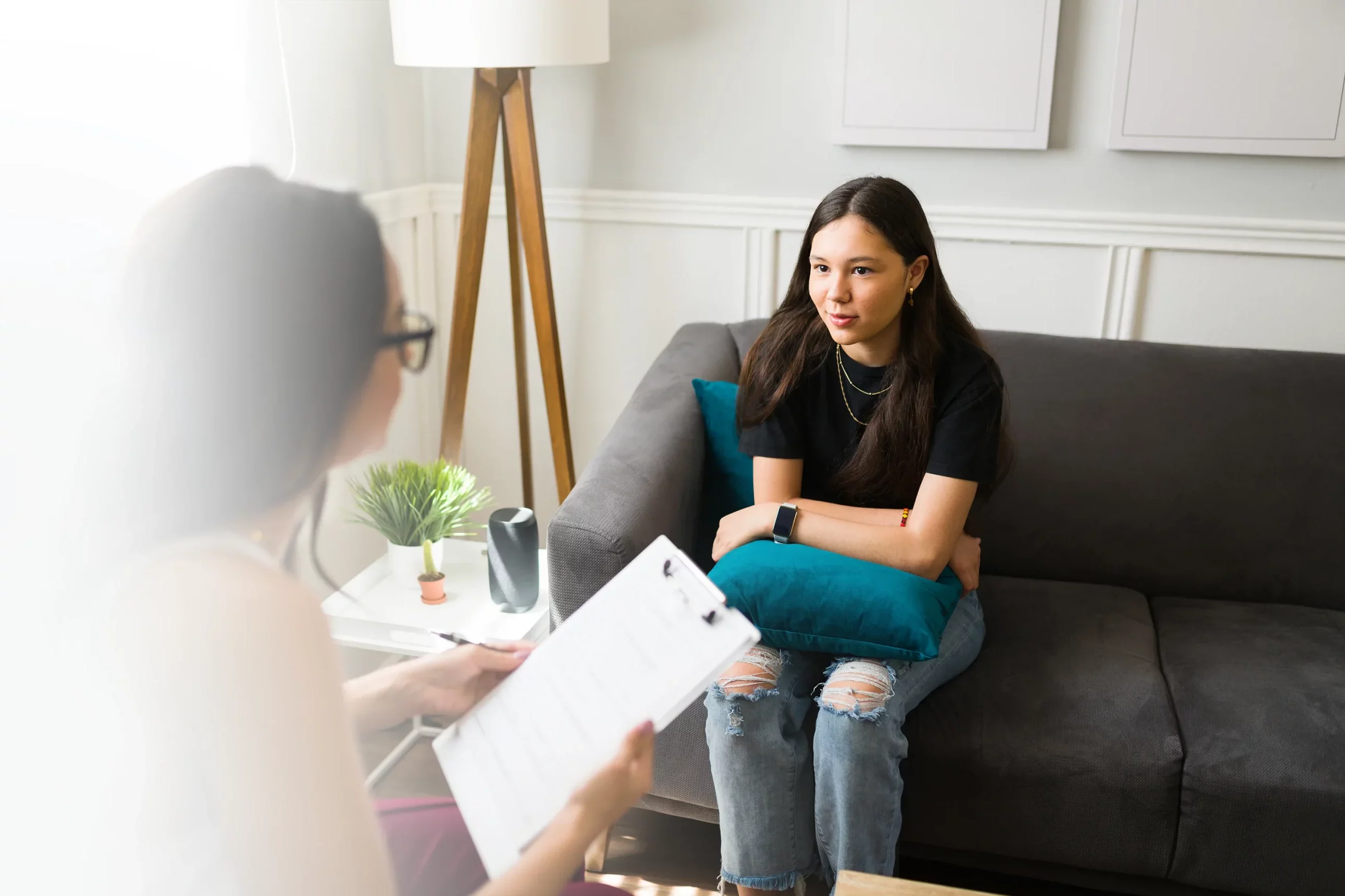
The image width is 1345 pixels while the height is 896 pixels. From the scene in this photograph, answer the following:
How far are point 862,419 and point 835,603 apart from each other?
0.36 metres

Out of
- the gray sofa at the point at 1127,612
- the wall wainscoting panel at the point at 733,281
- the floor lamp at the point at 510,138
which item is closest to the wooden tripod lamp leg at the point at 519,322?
the floor lamp at the point at 510,138

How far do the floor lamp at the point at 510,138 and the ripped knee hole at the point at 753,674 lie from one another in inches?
36.1

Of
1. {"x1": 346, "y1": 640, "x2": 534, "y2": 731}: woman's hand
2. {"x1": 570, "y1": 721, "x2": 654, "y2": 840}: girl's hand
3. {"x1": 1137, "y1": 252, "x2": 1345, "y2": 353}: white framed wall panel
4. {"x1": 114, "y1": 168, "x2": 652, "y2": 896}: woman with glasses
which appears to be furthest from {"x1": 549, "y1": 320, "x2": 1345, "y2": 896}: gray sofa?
{"x1": 114, "y1": 168, "x2": 652, "y2": 896}: woman with glasses

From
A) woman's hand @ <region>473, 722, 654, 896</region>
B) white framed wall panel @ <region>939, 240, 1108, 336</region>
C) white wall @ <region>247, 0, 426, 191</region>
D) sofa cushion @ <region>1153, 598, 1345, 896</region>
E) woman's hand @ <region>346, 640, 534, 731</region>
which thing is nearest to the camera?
woman's hand @ <region>473, 722, 654, 896</region>

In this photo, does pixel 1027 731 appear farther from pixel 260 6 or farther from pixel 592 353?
pixel 260 6

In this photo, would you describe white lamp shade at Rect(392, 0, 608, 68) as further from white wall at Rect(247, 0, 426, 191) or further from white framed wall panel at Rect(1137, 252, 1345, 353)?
white framed wall panel at Rect(1137, 252, 1345, 353)

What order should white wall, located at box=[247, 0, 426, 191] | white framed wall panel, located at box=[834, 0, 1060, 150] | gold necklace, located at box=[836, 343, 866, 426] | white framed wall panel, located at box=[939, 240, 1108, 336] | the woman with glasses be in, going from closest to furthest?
the woman with glasses < gold necklace, located at box=[836, 343, 866, 426] < white wall, located at box=[247, 0, 426, 191] < white framed wall panel, located at box=[834, 0, 1060, 150] < white framed wall panel, located at box=[939, 240, 1108, 336]

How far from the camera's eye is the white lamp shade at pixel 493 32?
190cm

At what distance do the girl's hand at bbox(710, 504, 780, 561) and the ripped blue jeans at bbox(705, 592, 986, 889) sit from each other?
19cm

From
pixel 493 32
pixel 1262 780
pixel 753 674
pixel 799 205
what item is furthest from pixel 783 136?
pixel 1262 780

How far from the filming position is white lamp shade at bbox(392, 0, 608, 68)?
190 centimetres

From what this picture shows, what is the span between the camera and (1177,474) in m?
1.94

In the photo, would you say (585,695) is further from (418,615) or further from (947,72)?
(947,72)

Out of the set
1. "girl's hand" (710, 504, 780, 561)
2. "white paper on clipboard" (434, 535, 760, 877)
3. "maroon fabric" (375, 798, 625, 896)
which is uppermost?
"white paper on clipboard" (434, 535, 760, 877)
